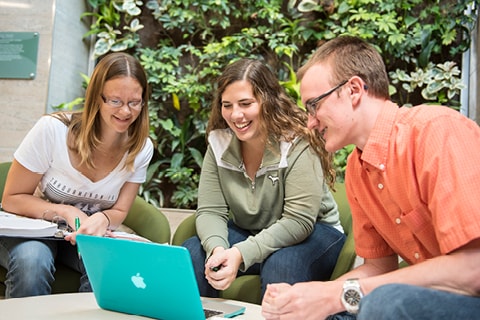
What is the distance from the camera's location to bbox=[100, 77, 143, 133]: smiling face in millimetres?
2066

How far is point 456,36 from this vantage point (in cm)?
347

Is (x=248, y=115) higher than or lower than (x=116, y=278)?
higher

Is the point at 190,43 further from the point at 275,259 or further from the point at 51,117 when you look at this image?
the point at 275,259

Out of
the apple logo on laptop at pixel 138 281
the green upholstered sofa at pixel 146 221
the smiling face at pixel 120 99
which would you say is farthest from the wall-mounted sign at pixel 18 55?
the apple logo on laptop at pixel 138 281

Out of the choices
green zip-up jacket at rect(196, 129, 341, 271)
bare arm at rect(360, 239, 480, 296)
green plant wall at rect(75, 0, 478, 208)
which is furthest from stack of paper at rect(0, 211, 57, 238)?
green plant wall at rect(75, 0, 478, 208)

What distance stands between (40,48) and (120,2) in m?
0.73

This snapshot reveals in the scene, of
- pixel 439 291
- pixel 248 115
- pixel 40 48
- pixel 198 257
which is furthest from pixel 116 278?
pixel 40 48

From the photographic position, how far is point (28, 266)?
1.79 m

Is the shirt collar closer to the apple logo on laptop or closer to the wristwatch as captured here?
the wristwatch

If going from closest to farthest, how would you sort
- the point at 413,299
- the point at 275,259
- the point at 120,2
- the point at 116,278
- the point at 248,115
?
the point at 413,299 → the point at 116,278 → the point at 275,259 → the point at 248,115 → the point at 120,2

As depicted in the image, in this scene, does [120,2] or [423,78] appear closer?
[423,78]

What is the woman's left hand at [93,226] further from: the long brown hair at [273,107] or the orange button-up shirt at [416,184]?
the orange button-up shirt at [416,184]

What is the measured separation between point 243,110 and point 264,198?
0.37m

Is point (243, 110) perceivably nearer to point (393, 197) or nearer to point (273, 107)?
point (273, 107)
